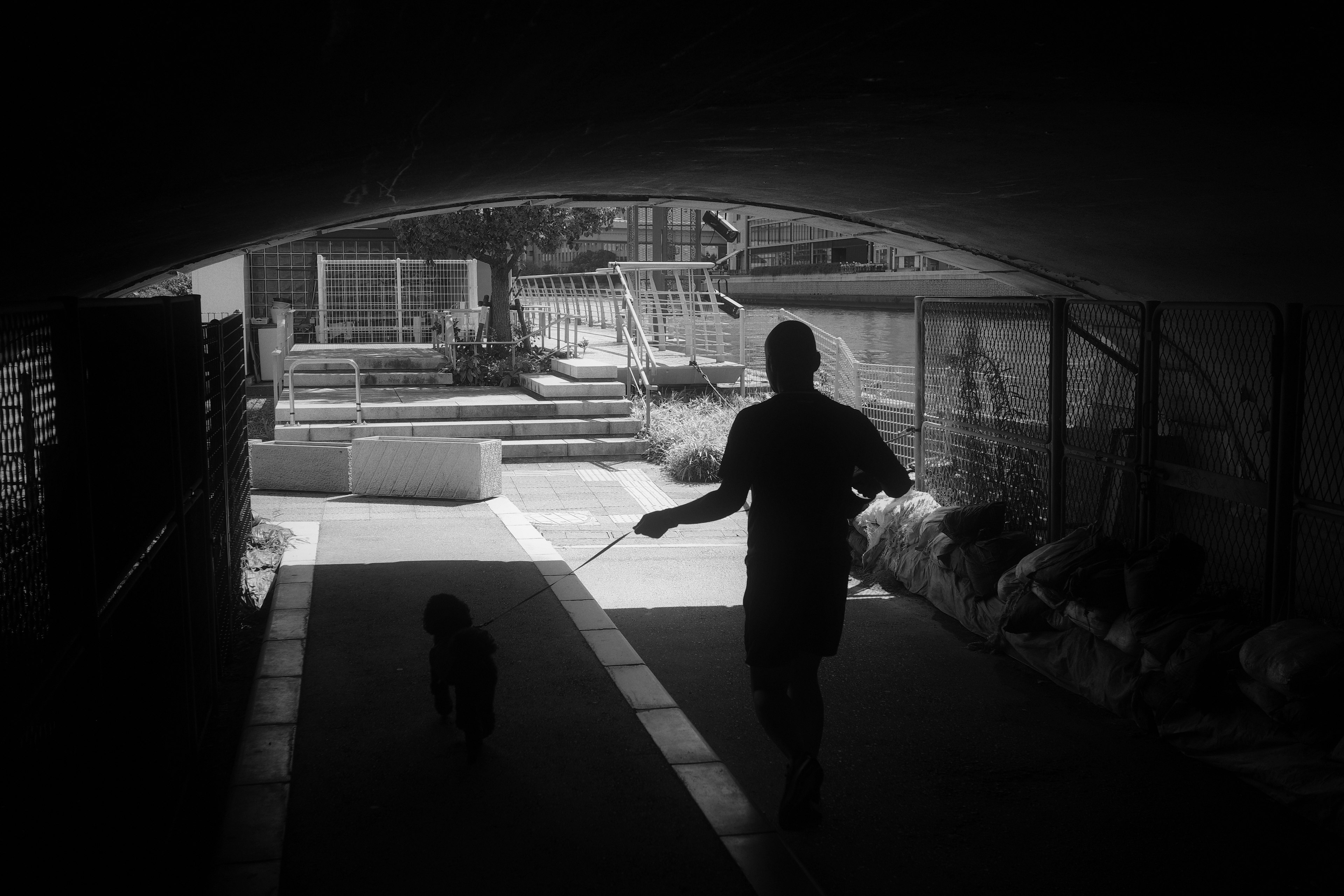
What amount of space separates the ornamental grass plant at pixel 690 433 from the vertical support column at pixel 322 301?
9213 millimetres

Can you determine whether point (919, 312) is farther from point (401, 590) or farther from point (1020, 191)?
point (401, 590)

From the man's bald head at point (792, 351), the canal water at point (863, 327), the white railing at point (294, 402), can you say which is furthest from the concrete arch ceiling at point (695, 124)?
the canal water at point (863, 327)

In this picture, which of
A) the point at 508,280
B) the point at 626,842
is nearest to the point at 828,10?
the point at 626,842

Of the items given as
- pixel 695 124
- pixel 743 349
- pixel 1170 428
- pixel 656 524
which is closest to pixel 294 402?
pixel 743 349

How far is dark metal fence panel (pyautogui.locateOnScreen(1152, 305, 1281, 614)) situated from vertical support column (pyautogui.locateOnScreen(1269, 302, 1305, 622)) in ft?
0.11

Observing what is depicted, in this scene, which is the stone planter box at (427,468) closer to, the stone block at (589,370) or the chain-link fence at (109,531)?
the chain-link fence at (109,531)

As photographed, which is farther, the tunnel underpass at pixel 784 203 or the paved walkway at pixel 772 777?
the paved walkway at pixel 772 777

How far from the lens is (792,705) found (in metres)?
4.55

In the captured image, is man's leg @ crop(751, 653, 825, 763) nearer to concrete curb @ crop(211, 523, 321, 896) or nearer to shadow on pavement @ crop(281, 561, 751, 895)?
shadow on pavement @ crop(281, 561, 751, 895)

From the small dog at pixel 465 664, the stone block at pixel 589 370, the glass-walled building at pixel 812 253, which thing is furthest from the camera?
the glass-walled building at pixel 812 253

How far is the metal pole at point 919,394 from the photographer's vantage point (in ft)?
31.0

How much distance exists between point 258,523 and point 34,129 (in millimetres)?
7878

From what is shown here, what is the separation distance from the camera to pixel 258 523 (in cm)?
1003

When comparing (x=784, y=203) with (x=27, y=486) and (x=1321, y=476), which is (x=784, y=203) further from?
(x=27, y=486)
